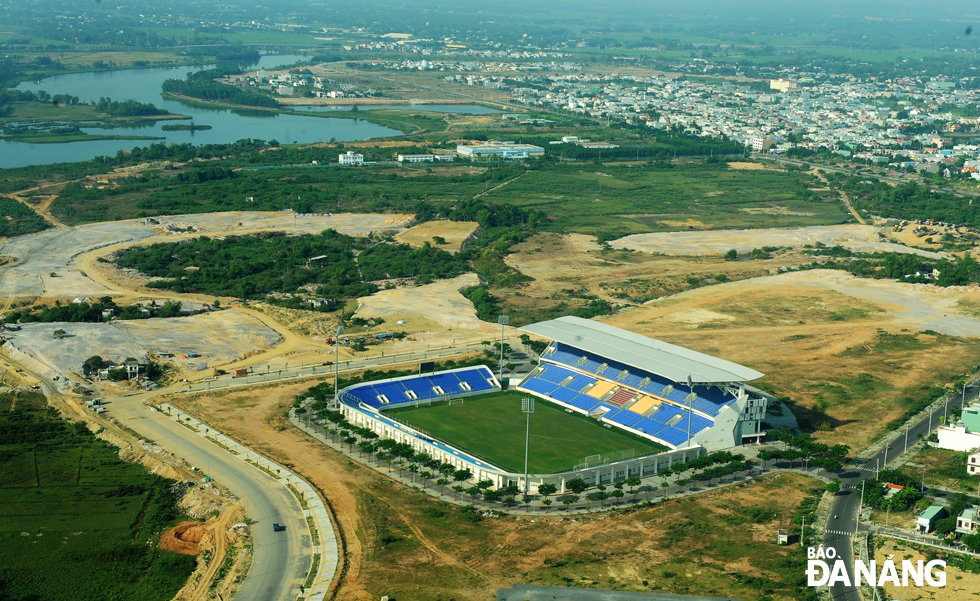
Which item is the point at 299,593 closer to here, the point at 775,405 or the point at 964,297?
the point at 775,405

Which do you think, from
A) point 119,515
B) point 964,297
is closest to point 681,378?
point 119,515

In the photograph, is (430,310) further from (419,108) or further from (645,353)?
(419,108)

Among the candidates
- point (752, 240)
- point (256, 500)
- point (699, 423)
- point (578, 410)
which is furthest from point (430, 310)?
point (752, 240)

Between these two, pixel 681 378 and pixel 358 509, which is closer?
pixel 358 509

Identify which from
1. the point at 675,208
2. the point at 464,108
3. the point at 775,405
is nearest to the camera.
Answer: the point at 775,405

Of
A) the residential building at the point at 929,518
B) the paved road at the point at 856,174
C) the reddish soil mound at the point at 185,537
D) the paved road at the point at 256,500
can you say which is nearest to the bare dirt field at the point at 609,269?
the paved road at the point at 256,500

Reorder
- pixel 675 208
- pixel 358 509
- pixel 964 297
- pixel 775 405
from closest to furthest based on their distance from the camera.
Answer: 1. pixel 358 509
2. pixel 775 405
3. pixel 964 297
4. pixel 675 208

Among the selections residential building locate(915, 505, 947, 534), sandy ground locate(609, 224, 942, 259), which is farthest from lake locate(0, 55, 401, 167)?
residential building locate(915, 505, 947, 534)
